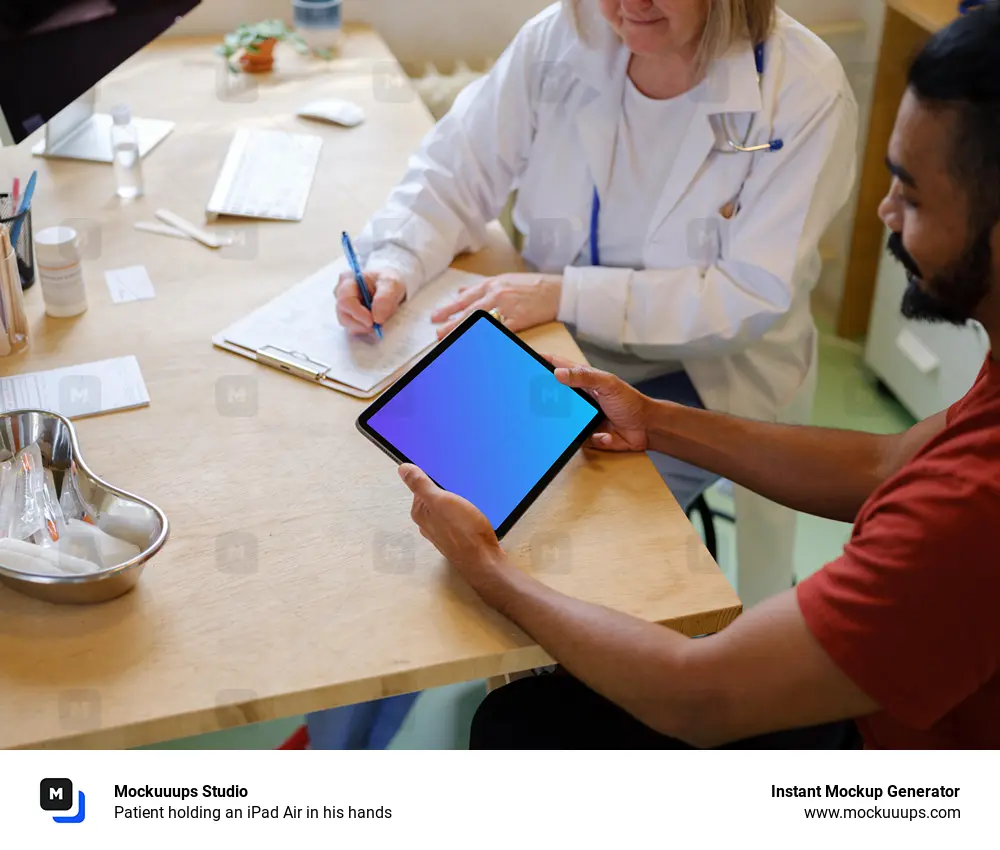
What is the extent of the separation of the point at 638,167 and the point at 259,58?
32.6 inches

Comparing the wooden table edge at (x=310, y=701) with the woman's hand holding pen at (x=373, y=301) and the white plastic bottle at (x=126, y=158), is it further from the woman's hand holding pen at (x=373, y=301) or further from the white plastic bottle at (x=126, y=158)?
the white plastic bottle at (x=126, y=158)

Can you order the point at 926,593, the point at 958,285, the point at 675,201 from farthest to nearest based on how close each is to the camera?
the point at 675,201 < the point at 958,285 < the point at 926,593

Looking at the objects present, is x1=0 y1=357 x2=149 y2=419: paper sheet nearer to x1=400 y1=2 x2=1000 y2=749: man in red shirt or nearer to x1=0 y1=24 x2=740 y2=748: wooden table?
x1=0 y1=24 x2=740 y2=748: wooden table

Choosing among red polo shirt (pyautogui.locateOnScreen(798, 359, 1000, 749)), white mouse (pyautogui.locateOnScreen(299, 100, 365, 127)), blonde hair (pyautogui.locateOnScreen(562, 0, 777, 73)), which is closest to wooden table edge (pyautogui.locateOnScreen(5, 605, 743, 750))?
red polo shirt (pyautogui.locateOnScreen(798, 359, 1000, 749))

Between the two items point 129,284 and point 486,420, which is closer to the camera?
point 486,420

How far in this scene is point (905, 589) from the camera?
765 millimetres

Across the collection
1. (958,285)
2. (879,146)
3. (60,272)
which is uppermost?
(958,285)

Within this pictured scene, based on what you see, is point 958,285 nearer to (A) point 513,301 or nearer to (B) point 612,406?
(B) point 612,406

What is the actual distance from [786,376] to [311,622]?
2.95 feet

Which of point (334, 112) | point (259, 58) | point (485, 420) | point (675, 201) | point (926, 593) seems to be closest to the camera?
point (926, 593)

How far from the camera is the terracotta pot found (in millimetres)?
1896
